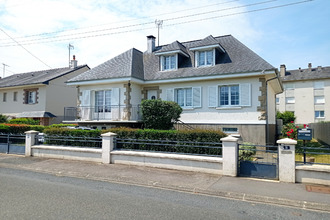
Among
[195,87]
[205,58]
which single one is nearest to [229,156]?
[195,87]

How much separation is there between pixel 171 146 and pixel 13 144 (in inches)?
335

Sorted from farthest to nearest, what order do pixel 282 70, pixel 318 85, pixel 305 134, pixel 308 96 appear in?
1. pixel 282 70
2. pixel 308 96
3. pixel 318 85
4. pixel 305 134

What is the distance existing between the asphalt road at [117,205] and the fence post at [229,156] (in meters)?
1.98

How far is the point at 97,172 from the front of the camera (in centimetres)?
880

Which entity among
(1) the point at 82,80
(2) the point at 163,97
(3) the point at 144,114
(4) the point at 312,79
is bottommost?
(3) the point at 144,114

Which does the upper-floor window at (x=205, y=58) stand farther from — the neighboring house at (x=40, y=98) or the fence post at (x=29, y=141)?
the neighboring house at (x=40, y=98)

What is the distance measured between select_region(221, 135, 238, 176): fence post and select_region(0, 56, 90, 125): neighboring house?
19380mm

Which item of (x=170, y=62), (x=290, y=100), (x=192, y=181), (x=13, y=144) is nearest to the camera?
(x=192, y=181)

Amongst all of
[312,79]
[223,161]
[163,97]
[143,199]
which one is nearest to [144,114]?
[163,97]

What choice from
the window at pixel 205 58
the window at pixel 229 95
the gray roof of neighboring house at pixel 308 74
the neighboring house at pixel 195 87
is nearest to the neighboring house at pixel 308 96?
the gray roof of neighboring house at pixel 308 74

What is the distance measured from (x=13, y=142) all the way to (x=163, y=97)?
8.79 meters

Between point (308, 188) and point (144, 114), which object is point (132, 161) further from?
point (308, 188)

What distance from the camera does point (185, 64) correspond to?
56.1 ft

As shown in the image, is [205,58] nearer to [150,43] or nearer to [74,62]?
[150,43]
